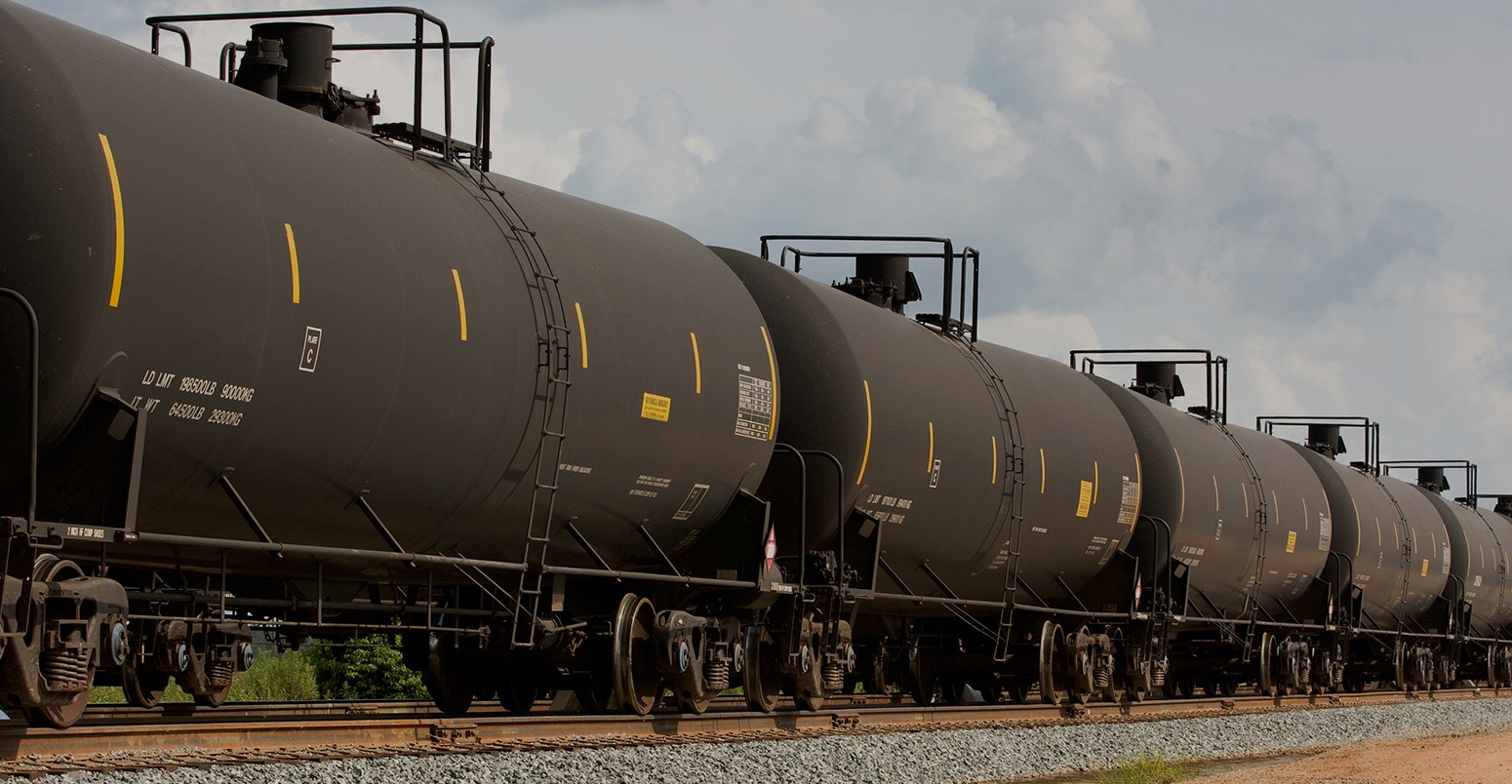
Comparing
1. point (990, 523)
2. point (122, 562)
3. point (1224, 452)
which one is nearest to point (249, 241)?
point (122, 562)

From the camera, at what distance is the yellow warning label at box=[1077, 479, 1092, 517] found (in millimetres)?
19344

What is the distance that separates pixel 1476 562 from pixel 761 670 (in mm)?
28222

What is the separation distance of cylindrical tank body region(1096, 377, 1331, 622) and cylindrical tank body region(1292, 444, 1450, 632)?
111 centimetres

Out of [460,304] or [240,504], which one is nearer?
[240,504]

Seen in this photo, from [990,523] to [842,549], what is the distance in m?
2.91

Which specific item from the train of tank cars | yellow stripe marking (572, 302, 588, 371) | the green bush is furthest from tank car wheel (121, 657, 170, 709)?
the green bush

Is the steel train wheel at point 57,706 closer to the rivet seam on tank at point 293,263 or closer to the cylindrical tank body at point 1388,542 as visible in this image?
the rivet seam on tank at point 293,263

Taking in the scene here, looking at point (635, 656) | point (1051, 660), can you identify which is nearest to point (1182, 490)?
point (1051, 660)

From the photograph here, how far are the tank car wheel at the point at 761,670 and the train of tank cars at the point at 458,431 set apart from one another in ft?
0.12

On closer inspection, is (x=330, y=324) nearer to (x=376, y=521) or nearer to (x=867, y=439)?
(x=376, y=521)

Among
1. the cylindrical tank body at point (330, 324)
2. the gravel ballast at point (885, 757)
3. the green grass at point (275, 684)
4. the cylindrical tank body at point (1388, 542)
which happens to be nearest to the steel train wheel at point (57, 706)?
the cylindrical tank body at point (330, 324)

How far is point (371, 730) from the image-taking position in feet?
34.5

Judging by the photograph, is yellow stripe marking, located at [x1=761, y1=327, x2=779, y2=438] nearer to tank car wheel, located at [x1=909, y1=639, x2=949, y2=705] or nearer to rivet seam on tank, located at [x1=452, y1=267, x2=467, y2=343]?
rivet seam on tank, located at [x1=452, y1=267, x2=467, y2=343]

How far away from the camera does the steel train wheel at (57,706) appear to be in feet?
27.1
